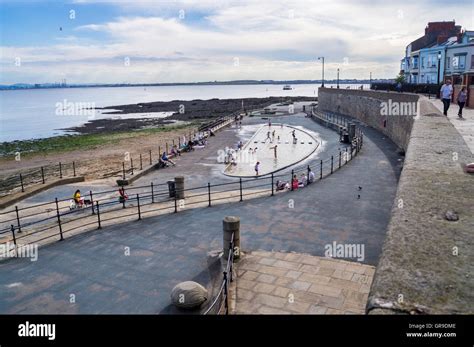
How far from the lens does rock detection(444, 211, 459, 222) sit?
529cm

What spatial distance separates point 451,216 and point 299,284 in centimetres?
372

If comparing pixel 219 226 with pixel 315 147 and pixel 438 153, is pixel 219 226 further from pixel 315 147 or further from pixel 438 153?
pixel 315 147

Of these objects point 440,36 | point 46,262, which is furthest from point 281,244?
point 440,36

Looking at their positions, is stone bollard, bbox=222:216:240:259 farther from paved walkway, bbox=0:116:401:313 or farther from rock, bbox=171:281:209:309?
rock, bbox=171:281:209:309

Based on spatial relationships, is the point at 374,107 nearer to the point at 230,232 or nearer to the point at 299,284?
the point at 230,232

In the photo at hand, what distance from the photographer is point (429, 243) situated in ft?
14.9

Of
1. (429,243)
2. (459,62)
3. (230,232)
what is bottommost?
(230,232)

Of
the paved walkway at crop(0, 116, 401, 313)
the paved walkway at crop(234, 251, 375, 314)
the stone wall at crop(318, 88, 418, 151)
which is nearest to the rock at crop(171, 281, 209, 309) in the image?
the paved walkway at crop(0, 116, 401, 313)

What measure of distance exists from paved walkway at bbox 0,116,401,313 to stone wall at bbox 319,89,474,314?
283 centimetres

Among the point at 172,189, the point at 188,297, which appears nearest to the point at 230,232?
the point at 188,297

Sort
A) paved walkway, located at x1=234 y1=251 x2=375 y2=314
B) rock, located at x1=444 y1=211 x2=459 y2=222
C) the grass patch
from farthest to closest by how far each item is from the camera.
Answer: the grass patch
paved walkway, located at x1=234 y1=251 x2=375 y2=314
rock, located at x1=444 y1=211 x2=459 y2=222

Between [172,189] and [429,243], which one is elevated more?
[429,243]

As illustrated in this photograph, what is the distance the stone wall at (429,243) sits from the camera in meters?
3.37

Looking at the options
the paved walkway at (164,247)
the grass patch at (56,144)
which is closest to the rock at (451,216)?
the paved walkway at (164,247)
